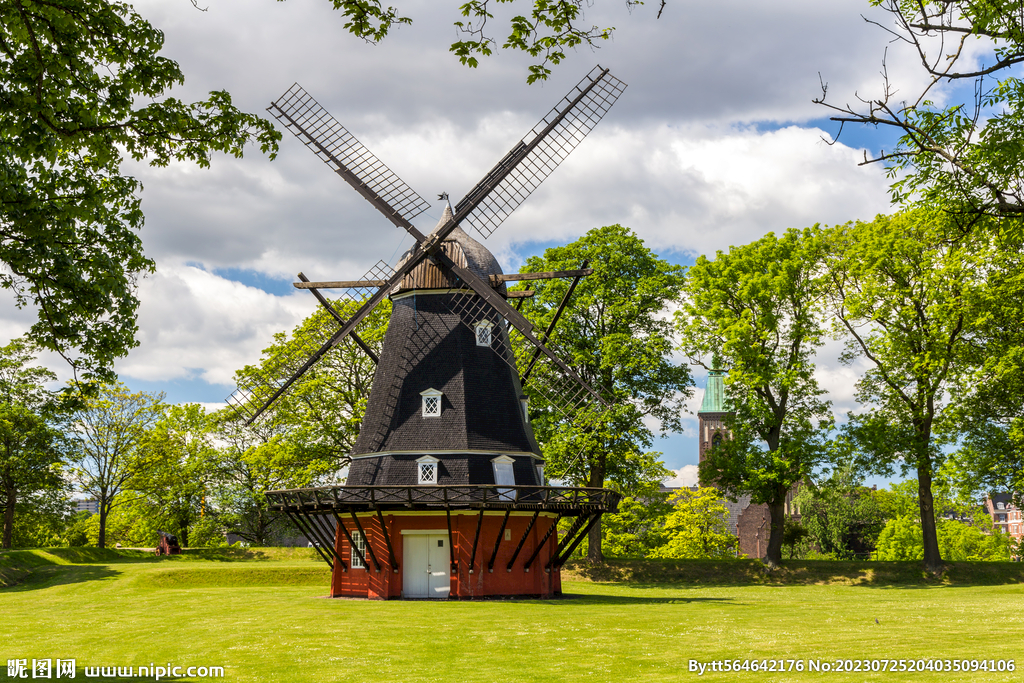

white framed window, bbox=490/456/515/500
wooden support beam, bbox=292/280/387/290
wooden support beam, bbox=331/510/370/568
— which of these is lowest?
wooden support beam, bbox=331/510/370/568

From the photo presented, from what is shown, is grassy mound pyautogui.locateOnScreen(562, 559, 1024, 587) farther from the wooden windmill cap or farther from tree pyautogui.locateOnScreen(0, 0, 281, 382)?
tree pyautogui.locateOnScreen(0, 0, 281, 382)

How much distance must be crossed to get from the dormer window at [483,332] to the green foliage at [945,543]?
39592 mm

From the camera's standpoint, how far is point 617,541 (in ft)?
177

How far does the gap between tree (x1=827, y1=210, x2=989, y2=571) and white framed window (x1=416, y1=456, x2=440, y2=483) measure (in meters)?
20.0

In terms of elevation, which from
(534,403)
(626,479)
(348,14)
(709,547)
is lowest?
(709,547)

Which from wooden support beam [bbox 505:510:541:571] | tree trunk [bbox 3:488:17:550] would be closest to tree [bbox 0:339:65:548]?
tree trunk [bbox 3:488:17:550]

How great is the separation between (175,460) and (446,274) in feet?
90.9

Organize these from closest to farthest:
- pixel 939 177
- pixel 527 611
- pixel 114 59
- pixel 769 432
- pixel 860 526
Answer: pixel 114 59 < pixel 939 177 < pixel 527 611 < pixel 769 432 < pixel 860 526

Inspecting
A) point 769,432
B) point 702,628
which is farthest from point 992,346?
point 702,628

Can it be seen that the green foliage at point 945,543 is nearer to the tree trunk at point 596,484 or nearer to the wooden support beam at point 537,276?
the tree trunk at point 596,484

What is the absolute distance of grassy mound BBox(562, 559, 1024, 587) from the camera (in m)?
33.8

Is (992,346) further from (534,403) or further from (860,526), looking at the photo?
(860,526)

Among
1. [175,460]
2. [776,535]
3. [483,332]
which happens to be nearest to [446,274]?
[483,332]

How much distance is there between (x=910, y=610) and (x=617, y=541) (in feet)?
108
